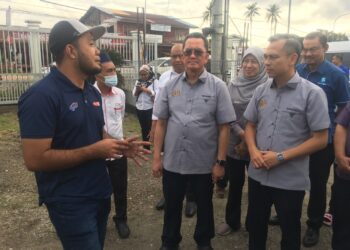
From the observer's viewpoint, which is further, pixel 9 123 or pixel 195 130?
pixel 9 123

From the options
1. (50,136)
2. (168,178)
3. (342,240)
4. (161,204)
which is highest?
(50,136)

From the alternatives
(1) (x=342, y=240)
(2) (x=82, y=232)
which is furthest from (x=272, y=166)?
(2) (x=82, y=232)

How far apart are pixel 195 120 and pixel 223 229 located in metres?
1.37

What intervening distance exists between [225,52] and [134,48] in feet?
13.8

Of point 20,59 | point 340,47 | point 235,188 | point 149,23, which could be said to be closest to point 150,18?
point 149,23

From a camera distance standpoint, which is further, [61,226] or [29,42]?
[29,42]

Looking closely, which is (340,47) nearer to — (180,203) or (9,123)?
(9,123)

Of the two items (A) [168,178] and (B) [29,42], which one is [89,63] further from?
(B) [29,42]

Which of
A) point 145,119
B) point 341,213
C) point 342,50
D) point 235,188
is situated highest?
point 342,50

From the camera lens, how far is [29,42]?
Answer: 946 cm

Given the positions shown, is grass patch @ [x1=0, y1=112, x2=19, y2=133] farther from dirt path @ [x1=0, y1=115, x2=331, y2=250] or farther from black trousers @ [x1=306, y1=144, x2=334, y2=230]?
black trousers @ [x1=306, y1=144, x2=334, y2=230]

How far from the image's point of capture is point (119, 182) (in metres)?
3.54

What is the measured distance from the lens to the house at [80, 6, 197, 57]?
35.0m

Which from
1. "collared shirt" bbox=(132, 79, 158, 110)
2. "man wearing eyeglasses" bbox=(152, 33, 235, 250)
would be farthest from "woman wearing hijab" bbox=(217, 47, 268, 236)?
"collared shirt" bbox=(132, 79, 158, 110)
